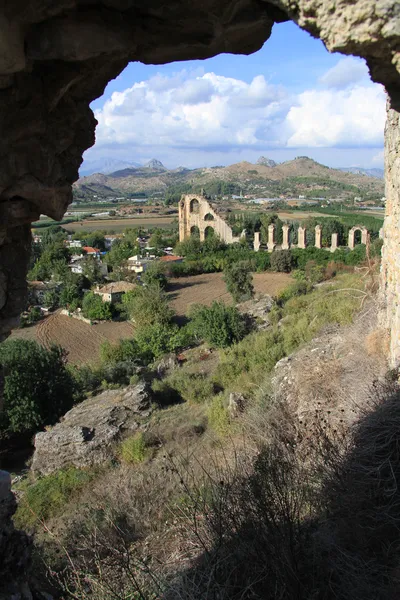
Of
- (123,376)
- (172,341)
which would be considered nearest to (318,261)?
(172,341)

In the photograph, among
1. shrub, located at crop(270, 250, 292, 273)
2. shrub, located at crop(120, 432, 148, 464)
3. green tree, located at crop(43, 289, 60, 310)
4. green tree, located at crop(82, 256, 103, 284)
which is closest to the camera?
shrub, located at crop(120, 432, 148, 464)

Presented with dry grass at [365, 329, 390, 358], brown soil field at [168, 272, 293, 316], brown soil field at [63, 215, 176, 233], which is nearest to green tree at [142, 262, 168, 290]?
brown soil field at [168, 272, 293, 316]

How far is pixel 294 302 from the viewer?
58.2 feet

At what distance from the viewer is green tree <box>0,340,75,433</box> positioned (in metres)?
11.6

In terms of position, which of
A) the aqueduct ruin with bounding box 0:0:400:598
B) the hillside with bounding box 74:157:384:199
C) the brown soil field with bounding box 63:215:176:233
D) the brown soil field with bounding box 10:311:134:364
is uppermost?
the hillside with bounding box 74:157:384:199

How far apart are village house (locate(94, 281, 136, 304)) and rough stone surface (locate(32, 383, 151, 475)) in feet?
A: 61.8

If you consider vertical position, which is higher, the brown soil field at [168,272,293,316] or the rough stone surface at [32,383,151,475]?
the rough stone surface at [32,383,151,475]

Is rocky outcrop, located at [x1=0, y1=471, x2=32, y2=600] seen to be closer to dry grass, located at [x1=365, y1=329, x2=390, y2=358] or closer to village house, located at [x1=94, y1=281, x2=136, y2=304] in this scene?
dry grass, located at [x1=365, y1=329, x2=390, y2=358]

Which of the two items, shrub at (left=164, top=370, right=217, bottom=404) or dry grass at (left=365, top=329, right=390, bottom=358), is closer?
dry grass at (left=365, top=329, right=390, bottom=358)

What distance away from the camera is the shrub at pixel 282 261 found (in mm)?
35062

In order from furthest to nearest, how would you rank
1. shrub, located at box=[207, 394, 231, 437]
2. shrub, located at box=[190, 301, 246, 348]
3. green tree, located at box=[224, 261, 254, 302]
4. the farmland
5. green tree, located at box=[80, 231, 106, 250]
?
1. green tree, located at box=[80, 231, 106, 250]
2. green tree, located at box=[224, 261, 254, 302]
3. the farmland
4. shrub, located at box=[190, 301, 246, 348]
5. shrub, located at box=[207, 394, 231, 437]

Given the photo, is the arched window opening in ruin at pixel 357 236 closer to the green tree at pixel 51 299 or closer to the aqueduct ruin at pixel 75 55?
the green tree at pixel 51 299

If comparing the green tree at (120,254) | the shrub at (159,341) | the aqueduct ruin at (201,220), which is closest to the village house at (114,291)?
the green tree at (120,254)

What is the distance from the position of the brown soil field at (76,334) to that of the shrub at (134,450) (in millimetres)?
11596
